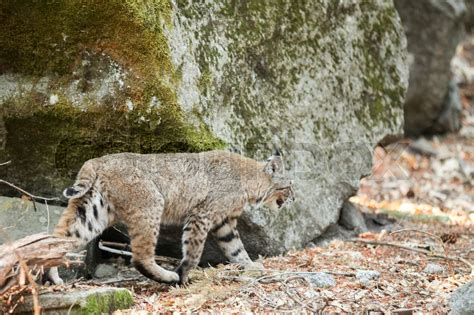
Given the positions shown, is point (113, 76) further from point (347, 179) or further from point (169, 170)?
point (347, 179)

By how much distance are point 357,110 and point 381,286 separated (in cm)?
324

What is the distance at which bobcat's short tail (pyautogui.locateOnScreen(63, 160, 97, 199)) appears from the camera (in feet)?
22.0

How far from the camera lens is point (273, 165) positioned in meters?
8.24

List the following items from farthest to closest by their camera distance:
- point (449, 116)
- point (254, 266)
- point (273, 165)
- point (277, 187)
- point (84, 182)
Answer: point (449, 116), point (277, 187), point (273, 165), point (254, 266), point (84, 182)

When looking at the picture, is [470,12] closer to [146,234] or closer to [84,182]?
[146,234]

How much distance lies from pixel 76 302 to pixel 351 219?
4.87 metres

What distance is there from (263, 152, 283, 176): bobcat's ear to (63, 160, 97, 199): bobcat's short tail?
78.4 inches

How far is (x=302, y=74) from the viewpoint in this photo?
9.23 metres

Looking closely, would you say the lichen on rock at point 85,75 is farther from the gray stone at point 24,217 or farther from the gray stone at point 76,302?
the gray stone at point 76,302

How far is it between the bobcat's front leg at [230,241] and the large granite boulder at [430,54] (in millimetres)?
8969

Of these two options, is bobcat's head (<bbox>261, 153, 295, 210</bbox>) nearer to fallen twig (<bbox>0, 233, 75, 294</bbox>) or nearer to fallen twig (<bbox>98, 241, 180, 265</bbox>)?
fallen twig (<bbox>98, 241, 180, 265</bbox>)

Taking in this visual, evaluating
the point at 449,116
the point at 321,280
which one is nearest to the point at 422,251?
the point at 321,280

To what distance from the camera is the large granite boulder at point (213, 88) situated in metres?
7.46

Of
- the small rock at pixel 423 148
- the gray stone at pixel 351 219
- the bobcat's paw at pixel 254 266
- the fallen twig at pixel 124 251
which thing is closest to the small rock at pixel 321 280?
the bobcat's paw at pixel 254 266
